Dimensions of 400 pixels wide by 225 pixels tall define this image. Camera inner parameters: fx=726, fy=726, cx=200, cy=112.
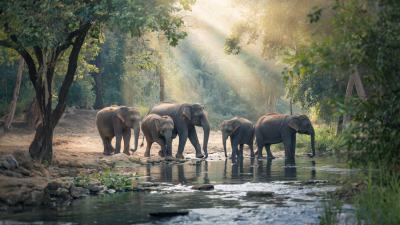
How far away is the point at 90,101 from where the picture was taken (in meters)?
44.2

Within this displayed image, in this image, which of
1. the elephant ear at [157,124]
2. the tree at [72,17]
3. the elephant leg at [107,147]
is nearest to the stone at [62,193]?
the tree at [72,17]

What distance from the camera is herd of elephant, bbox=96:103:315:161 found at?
3095 cm

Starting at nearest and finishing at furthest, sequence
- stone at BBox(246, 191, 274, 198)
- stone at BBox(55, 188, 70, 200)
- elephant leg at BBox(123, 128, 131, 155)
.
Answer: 1. stone at BBox(55, 188, 70, 200)
2. stone at BBox(246, 191, 274, 198)
3. elephant leg at BBox(123, 128, 131, 155)

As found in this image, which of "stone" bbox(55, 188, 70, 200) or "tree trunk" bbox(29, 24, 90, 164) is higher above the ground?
"tree trunk" bbox(29, 24, 90, 164)

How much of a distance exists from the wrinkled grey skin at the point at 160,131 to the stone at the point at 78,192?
13383 millimetres

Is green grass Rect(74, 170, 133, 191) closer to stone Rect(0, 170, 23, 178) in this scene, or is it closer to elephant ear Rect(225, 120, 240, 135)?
stone Rect(0, 170, 23, 178)

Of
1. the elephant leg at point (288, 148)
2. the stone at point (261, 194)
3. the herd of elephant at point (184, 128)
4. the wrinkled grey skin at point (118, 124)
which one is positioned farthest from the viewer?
the wrinkled grey skin at point (118, 124)

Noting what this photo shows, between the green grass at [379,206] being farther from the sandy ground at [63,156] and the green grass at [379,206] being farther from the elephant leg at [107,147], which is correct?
the elephant leg at [107,147]

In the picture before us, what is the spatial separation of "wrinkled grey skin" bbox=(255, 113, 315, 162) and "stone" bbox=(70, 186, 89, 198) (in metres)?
14.0

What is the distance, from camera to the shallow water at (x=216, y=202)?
42.5ft

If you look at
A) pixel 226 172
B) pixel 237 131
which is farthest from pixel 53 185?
pixel 237 131

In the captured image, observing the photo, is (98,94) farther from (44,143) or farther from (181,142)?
(44,143)

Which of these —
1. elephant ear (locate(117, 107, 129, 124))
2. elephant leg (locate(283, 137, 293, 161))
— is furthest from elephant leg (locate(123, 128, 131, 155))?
elephant leg (locate(283, 137, 293, 161))

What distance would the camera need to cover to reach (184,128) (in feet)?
107
